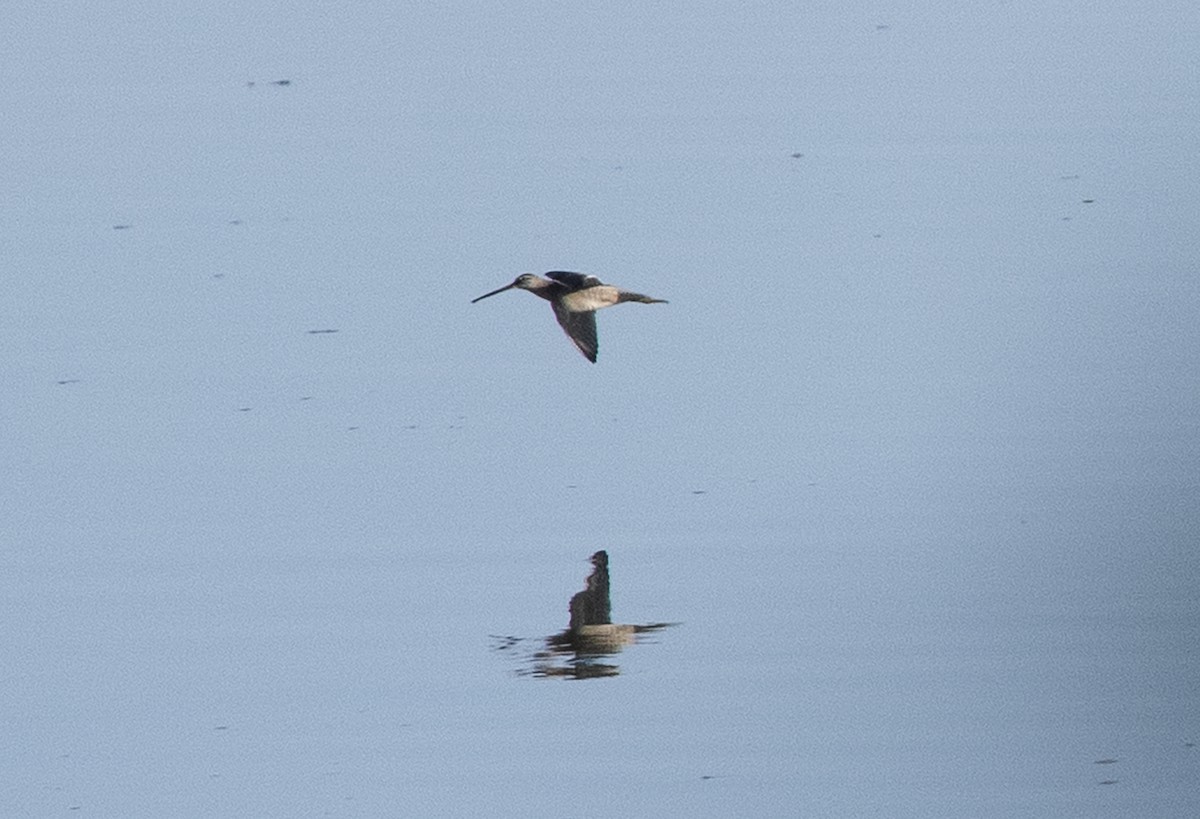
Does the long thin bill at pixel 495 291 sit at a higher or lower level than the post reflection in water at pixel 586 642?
higher

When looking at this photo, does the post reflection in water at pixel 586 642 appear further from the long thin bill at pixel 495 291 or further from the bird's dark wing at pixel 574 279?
the long thin bill at pixel 495 291

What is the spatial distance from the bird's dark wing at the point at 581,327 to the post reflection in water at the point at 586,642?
2.02 m

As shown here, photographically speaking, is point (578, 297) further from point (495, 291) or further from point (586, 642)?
point (586, 642)

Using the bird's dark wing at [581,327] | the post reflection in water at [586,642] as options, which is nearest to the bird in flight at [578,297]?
the bird's dark wing at [581,327]

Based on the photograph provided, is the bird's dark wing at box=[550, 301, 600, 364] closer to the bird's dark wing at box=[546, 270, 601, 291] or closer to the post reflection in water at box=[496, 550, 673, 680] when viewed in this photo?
the bird's dark wing at box=[546, 270, 601, 291]

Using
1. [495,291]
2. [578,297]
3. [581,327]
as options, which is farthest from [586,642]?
[495,291]

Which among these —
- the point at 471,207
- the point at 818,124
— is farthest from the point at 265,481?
the point at 818,124

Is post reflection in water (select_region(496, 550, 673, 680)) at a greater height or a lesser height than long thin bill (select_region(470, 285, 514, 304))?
lesser

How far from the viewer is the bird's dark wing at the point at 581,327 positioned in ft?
28.1

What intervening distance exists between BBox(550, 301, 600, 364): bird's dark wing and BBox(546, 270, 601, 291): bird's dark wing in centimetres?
8

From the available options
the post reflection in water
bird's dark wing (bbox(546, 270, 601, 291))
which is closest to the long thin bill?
bird's dark wing (bbox(546, 270, 601, 291))

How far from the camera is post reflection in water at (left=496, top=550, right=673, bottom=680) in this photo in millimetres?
6141

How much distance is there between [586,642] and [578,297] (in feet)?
8.44

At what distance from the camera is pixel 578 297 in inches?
344
